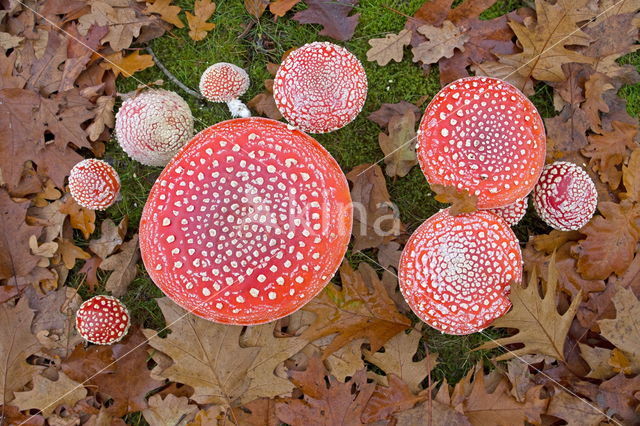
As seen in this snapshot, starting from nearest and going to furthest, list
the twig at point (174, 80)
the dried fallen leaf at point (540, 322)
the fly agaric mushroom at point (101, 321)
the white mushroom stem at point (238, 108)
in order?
1. the dried fallen leaf at point (540, 322)
2. the fly agaric mushroom at point (101, 321)
3. the white mushroom stem at point (238, 108)
4. the twig at point (174, 80)

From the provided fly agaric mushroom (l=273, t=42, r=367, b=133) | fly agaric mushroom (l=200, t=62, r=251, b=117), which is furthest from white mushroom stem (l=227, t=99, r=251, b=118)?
fly agaric mushroom (l=273, t=42, r=367, b=133)

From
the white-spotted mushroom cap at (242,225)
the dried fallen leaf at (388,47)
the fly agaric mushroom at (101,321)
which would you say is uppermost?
the dried fallen leaf at (388,47)

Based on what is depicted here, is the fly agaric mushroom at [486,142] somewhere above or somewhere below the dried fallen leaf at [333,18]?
below

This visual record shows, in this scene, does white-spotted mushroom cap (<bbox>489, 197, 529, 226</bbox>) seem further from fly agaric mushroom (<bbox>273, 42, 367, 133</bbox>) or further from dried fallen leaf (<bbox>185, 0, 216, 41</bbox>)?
dried fallen leaf (<bbox>185, 0, 216, 41</bbox>)

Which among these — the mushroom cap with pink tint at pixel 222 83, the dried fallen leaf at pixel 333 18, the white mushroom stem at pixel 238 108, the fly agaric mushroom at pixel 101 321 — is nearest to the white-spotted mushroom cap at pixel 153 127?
the mushroom cap with pink tint at pixel 222 83

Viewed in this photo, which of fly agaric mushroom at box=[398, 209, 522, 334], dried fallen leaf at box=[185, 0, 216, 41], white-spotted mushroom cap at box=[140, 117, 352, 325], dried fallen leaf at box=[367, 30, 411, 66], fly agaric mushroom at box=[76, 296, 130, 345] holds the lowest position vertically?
fly agaric mushroom at box=[76, 296, 130, 345]

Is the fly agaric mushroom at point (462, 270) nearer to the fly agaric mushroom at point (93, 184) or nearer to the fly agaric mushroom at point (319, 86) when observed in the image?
the fly agaric mushroom at point (319, 86)

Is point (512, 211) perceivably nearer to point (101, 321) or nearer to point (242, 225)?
point (242, 225)
